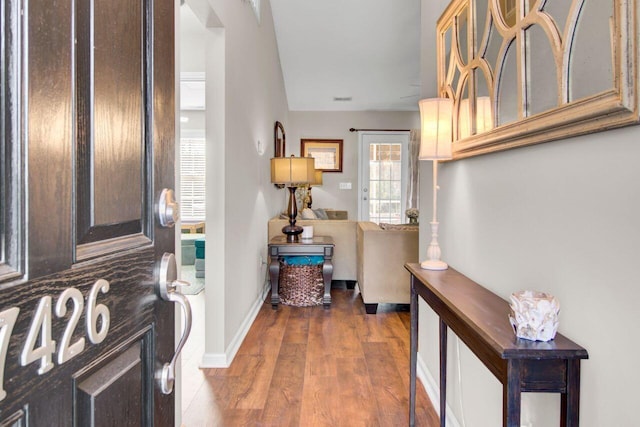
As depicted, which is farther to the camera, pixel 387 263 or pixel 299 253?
pixel 299 253

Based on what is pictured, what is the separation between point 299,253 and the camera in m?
3.68

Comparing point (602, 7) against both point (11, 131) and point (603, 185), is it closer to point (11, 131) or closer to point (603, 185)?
point (603, 185)

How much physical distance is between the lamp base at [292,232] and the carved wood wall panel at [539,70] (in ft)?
7.64

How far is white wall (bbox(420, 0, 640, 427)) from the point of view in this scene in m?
0.76

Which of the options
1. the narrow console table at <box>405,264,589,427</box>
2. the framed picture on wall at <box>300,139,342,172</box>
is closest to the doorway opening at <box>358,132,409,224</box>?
the framed picture on wall at <box>300,139,342,172</box>

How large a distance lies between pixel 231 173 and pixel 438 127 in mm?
1426

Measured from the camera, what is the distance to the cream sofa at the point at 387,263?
3500mm

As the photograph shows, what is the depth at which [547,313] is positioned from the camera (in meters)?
0.86

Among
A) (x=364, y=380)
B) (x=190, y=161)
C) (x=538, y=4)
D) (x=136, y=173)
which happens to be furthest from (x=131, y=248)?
(x=190, y=161)

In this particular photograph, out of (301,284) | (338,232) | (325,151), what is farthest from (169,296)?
(325,151)

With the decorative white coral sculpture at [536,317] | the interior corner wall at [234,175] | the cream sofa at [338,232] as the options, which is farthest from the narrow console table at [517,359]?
the cream sofa at [338,232]

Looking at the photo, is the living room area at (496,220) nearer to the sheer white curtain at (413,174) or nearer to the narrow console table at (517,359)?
the narrow console table at (517,359)

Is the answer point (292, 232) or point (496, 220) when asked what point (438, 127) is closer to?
point (496, 220)

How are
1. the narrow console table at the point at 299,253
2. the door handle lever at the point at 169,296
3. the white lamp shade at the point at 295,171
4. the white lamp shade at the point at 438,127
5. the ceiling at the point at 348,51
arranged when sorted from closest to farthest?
the door handle lever at the point at 169,296 < the white lamp shade at the point at 438,127 < the narrow console table at the point at 299,253 < the white lamp shade at the point at 295,171 < the ceiling at the point at 348,51
